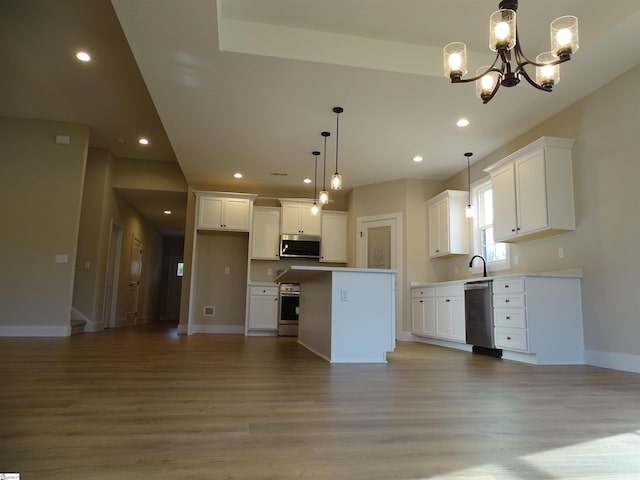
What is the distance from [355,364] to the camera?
3826 mm

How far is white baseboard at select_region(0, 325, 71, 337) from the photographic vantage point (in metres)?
6.10

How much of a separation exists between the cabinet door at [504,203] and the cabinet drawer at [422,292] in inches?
54.0

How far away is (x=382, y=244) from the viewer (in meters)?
7.25

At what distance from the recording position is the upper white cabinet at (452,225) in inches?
250

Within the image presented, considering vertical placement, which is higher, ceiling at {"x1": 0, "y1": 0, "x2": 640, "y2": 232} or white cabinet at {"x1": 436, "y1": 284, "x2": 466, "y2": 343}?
ceiling at {"x1": 0, "y1": 0, "x2": 640, "y2": 232}

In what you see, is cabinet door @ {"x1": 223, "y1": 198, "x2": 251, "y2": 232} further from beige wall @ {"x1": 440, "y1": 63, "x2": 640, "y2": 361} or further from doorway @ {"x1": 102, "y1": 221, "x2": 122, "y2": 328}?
beige wall @ {"x1": 440, "y1": 63, "x2": 640, "y2": 361}

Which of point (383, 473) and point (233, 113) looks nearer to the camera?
point (383, 473)

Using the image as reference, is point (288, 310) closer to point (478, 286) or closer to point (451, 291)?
point (451, 291)

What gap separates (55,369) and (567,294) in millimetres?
4685

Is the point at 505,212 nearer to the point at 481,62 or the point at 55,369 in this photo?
the point at 481,62

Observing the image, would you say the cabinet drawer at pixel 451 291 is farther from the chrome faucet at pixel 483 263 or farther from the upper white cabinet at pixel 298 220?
the upper white cabinet at pixel 298 220

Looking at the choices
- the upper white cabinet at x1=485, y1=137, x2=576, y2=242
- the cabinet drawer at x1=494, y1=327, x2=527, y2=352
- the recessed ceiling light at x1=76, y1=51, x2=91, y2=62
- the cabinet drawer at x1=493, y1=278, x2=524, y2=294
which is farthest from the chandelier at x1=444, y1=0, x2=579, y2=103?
the recessed ceiling light at x1=76, y1=51, x2=91, y2=62

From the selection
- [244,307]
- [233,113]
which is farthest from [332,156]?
[244,307]

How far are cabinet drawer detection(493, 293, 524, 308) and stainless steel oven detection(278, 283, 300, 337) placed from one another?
345 cm
